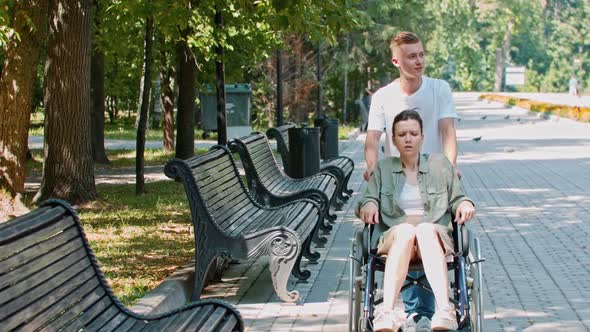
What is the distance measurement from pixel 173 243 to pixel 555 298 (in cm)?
400

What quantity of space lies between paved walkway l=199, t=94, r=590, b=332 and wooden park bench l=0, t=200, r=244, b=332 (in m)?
2.06

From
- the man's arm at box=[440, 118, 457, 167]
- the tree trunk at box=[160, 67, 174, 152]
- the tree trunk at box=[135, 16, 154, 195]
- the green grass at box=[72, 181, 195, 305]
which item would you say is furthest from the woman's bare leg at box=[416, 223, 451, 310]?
the tree trunk at box=[160, 67, 174, 152]

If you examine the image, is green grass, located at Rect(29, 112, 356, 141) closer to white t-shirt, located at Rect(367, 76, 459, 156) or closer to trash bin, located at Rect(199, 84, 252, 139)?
trash bin, located at Rect(199, 84, 252, 139)

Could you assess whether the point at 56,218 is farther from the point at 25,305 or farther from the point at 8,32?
the point at 8,32

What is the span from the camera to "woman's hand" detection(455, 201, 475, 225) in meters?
6.44

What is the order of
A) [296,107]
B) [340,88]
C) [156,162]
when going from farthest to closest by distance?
[340,88] → [296,107] → [156,162]

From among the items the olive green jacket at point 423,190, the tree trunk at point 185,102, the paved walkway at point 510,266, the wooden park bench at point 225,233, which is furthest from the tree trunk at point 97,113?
the olive green jacket at point 423,190

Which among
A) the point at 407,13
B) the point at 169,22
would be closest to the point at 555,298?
the point at 169,22

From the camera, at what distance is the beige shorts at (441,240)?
6.41 meters

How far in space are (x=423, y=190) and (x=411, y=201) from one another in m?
0.09

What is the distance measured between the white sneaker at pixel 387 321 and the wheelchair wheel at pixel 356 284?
0.42m

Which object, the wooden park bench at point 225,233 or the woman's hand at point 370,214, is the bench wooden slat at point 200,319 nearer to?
the woman's hand at point 370,214

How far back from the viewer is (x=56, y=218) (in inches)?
208

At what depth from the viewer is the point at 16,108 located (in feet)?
46.3
